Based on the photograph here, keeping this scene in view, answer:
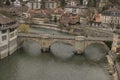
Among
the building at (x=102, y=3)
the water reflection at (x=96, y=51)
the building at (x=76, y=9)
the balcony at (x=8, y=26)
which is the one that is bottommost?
the water reflection at (x=96, y=51)

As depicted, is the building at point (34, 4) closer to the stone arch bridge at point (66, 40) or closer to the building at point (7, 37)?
the stone arch bridge at point (66, 40)

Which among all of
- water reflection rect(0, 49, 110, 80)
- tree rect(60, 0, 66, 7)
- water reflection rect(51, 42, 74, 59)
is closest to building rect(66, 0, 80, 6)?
tree rect(60, 0, 66, 7)

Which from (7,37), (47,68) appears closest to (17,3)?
(7,37)

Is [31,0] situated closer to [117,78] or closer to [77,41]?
[77,41]

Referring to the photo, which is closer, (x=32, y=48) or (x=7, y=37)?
(x=7, y=37)

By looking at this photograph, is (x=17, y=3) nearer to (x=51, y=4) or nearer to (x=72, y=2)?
(x=51, y=4)

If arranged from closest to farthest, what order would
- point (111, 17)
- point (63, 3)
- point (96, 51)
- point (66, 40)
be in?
point (66, 40), point (96, 51), point (111, 17), point (63, 3)

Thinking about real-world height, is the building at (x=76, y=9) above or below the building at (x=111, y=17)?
above

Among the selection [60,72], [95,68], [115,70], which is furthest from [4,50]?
[115,70]

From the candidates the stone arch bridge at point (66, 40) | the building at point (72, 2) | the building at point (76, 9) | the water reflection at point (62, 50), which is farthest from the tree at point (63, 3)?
the stone arch bridge at point (66, 40)

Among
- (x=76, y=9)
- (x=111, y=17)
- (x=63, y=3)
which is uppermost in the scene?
(x=63, y=3)
